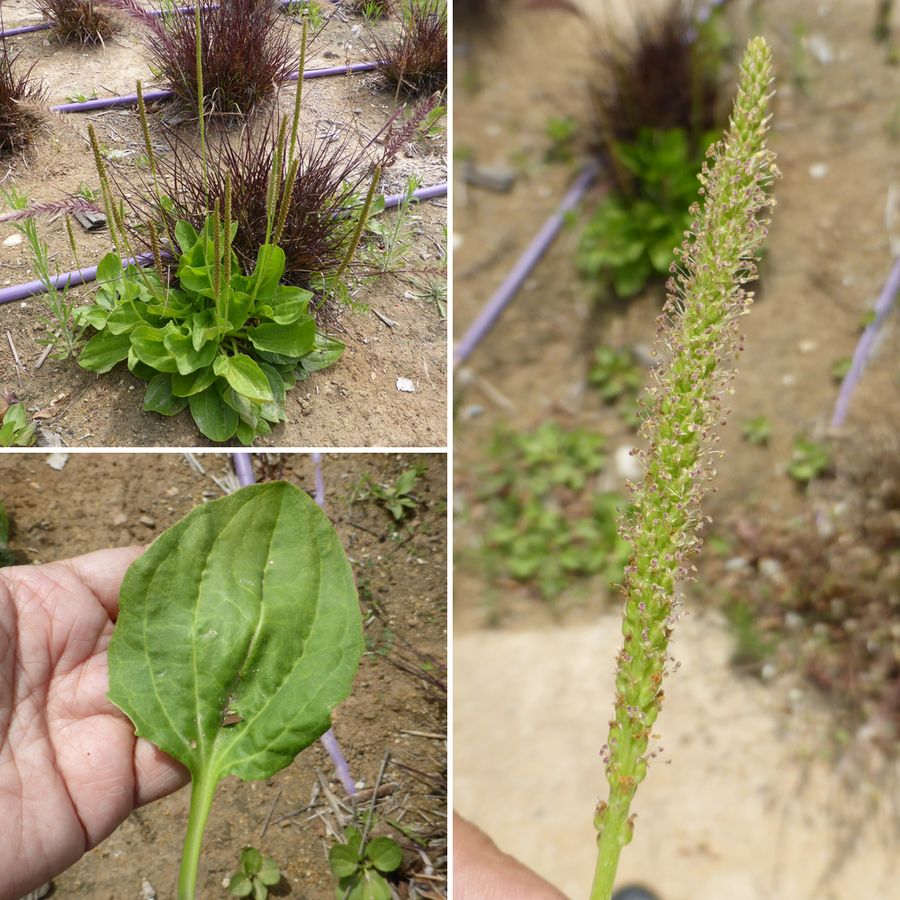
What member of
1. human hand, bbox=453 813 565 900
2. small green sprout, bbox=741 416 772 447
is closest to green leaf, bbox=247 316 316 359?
human hand, bbox=453 813 565 900

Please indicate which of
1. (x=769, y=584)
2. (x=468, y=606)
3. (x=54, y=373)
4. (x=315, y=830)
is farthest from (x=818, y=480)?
(x=54, y=373)

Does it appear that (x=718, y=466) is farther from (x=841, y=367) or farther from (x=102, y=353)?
(x=102, y=353)

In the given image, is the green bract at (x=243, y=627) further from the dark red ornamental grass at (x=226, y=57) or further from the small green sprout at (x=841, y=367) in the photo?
the small green sprout at (x=841, y=367)

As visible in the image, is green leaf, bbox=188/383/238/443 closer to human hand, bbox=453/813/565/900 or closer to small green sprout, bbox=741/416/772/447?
human hand, bbox=453/813/565/900

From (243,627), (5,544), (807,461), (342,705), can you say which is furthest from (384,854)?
(807,461)

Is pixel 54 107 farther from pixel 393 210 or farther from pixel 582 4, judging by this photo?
pixel 582 4

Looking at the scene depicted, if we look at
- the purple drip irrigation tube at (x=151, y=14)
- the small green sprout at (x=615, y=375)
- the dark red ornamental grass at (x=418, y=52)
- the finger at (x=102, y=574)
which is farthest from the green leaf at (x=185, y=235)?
the small green sprout at (x=615, y=375)

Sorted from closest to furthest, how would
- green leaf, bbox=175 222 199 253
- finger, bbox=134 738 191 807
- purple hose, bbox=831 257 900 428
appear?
finger, bbox=134 738 191 807, green leaf, bbox=175 222 199 253, purple hose, bbox=831 257 900 428
